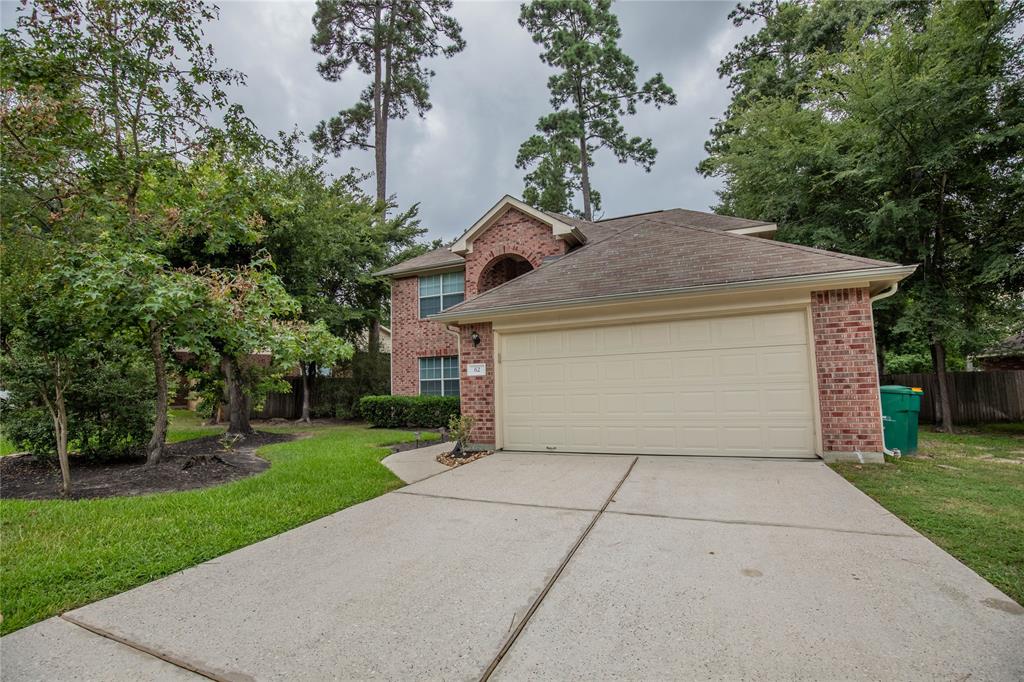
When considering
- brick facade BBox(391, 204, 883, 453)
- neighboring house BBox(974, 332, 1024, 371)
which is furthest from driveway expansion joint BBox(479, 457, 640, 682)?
neighboring house BBox(974, 332, 1024, 371)

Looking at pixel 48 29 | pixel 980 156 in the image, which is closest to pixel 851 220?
pixel 980 156

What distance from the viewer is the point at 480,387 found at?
7973mm

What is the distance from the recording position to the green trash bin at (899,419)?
6.69 m

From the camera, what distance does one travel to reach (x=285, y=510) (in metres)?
4.46

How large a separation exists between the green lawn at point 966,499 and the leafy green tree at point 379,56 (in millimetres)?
20579

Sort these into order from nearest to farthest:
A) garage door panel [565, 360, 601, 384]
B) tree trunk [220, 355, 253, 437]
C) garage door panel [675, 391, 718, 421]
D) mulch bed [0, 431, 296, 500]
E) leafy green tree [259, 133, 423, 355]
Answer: mulch bed [0, 431, 296, 500] < garage door panel [675, 391, 718, 421] < garage door panel [565, 360, 601, 384] < tree trunk [220, 355, 253, 437] < leafy green tree [259, 133, 423, 355]

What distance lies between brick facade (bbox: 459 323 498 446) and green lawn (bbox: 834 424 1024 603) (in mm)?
5096

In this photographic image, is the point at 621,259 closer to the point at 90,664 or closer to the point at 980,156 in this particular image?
the point at 90,664

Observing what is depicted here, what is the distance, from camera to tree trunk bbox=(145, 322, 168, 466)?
658 centimetres

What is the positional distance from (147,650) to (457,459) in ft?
16.7

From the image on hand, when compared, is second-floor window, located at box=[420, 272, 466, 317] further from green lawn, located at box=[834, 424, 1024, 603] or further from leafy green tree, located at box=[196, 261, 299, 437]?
green lawn, located at box=[834, 424, 1024, 603]

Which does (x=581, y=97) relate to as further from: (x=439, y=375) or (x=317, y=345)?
(x=317, y=345)

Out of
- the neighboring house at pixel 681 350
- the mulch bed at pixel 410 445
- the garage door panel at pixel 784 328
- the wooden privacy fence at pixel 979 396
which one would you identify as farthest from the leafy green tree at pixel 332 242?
→ the wooden privacy fence at pixel 979 396

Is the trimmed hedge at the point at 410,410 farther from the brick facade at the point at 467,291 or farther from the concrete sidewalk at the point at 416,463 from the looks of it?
the concrete sidewalk at the point at 416,463
